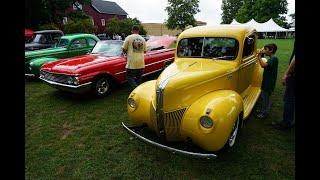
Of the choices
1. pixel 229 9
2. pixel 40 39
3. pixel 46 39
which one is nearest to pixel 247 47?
pixel 46 39

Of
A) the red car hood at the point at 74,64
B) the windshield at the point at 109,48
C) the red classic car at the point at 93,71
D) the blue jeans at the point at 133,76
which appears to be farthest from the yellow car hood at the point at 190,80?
the windshield at the point at 109,48

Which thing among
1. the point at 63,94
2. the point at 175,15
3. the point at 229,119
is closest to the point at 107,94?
the point at 63,94

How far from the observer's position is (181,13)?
213 feet

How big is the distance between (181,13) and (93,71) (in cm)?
6067

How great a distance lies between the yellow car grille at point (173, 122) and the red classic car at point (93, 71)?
11.8ft

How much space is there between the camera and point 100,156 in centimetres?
454

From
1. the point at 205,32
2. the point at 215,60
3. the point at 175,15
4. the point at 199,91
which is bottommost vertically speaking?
the point at 199,91

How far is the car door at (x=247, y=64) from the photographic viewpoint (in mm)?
5625

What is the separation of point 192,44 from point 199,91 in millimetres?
1609

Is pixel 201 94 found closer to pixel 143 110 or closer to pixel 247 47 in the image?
pixel 143 110

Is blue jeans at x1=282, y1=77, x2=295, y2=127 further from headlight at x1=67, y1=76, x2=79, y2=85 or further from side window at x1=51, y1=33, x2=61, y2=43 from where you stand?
side window at x1=51, y1=33, x2=61, y2=43
